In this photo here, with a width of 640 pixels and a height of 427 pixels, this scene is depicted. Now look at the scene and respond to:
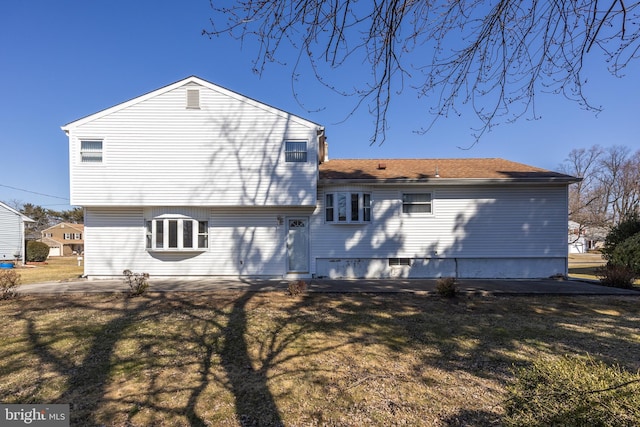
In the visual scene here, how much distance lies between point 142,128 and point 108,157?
5.58ft

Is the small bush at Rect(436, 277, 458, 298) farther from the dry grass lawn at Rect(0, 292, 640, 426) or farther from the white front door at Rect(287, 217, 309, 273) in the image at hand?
the white front door at Rect(287, 217, 309, 273)

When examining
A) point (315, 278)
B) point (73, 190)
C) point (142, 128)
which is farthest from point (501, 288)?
point (73, 190)

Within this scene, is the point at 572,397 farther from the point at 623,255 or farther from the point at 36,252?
the point at 36,252

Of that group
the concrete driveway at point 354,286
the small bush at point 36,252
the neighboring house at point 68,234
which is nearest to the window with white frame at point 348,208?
the concrete driveway at point 354,286

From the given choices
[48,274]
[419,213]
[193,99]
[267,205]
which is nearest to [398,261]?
[419,213]

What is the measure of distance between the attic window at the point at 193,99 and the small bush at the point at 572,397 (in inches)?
517

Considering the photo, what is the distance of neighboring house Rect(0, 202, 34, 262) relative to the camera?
2709cm

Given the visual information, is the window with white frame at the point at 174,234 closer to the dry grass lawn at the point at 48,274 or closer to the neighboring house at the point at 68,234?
the dry grass lawn at the point at 48,274

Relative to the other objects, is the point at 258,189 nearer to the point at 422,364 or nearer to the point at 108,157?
the point at 108,157

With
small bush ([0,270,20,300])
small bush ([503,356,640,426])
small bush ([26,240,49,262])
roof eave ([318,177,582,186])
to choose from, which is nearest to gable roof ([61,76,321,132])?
roof eave ([318,177,582,186])

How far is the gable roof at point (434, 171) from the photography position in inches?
508

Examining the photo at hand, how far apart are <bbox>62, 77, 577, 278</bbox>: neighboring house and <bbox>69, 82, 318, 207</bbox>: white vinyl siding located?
4cm

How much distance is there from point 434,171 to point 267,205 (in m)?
7.43

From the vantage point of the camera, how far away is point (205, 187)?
12.5 m
